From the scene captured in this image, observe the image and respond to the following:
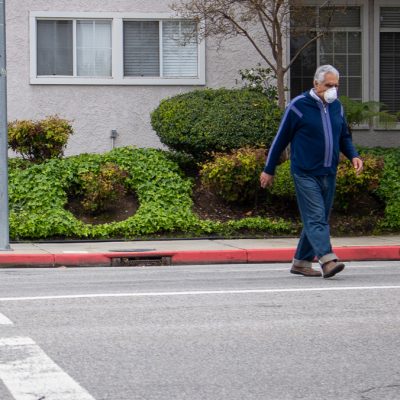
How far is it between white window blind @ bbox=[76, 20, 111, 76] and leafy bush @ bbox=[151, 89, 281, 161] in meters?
2.51

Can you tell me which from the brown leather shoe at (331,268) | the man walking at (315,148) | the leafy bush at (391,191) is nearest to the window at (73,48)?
the leafy bush at (391,191)

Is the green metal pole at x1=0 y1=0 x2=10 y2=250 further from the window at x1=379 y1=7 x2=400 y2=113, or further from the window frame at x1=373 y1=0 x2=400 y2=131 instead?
the window at x1=379 y1=7 x2=400 y2=113

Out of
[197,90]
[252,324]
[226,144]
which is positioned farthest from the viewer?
[197,90]

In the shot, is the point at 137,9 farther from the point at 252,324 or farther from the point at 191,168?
the point at 252,324

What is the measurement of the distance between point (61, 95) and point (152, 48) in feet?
6.13

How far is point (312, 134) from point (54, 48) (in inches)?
384

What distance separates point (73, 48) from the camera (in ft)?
63.2

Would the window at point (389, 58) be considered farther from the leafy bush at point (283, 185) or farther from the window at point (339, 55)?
the leafy bush at point (283, 185)

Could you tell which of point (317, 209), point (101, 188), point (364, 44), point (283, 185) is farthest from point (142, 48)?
point (317, 209)

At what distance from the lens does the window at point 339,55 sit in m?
20.2

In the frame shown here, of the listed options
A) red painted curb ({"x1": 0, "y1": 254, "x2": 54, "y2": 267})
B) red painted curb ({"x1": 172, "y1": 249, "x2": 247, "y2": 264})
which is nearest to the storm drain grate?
red painted curb ({"x1": 172, "y1": 249, "x2": 247, "y2": 264})

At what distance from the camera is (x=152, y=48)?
763 inches

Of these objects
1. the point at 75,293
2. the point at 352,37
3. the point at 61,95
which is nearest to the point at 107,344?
the point at 75,293

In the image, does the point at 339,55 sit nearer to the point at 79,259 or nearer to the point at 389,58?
the point at 389,58
